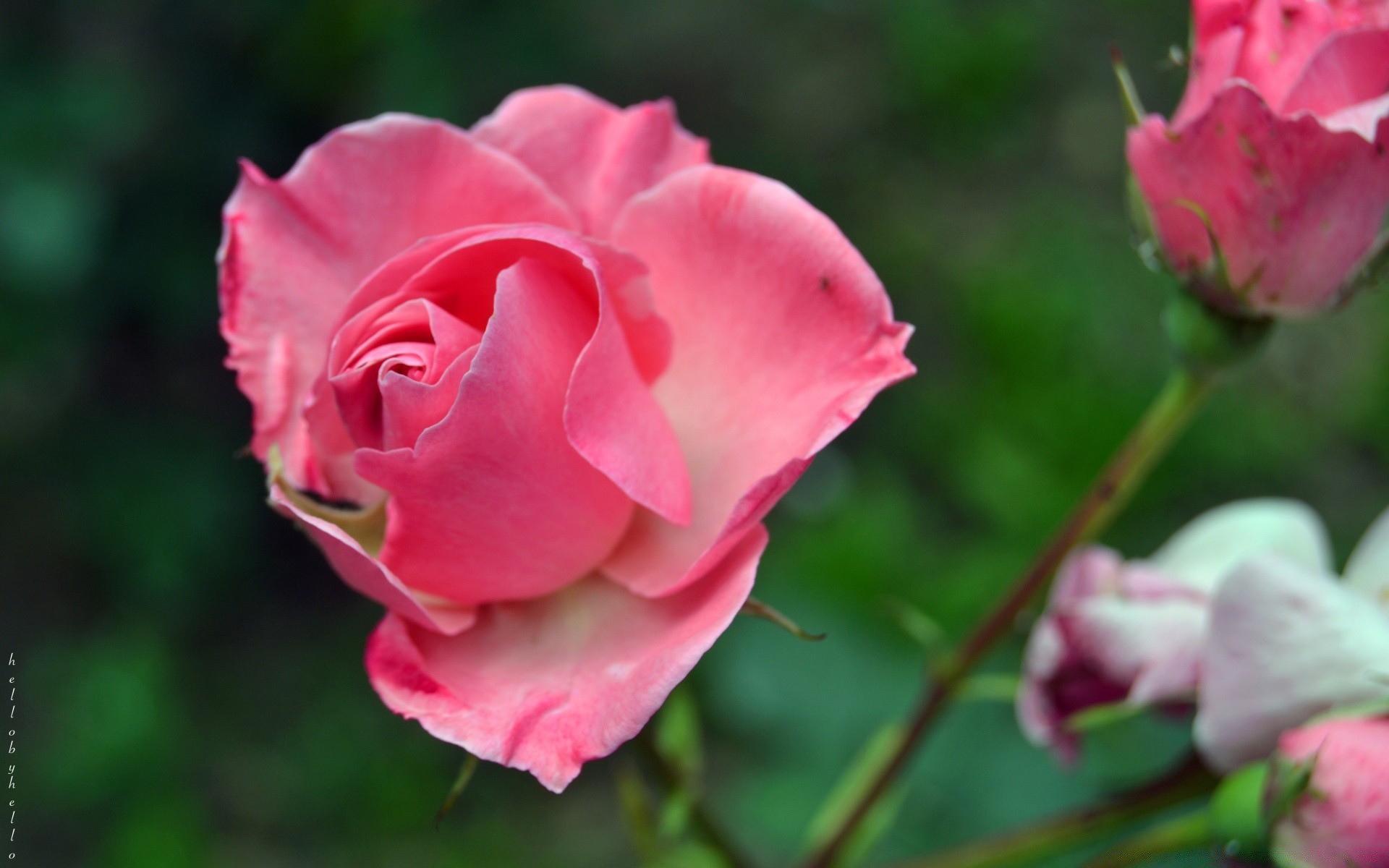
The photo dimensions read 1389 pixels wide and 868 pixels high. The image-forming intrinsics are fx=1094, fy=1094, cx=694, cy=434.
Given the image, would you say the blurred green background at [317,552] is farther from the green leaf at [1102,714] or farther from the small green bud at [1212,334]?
the small green bud at [1212,334]

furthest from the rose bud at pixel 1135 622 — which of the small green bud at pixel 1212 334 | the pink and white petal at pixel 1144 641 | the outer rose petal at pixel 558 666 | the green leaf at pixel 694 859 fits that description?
the outer rose petal at pixel 558 666

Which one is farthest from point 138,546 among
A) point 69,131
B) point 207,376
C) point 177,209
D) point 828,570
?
point 828,570

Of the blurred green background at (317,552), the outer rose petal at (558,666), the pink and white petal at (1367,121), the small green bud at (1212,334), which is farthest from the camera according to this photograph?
the blurred green background at (317,552)

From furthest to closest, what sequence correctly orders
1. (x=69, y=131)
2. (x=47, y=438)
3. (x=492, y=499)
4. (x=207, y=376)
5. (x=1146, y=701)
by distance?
(x=207, y=376)
(x=47, y=438)
(x=69, y=131)
(x=1146, y=701)
(x=492, y=499)

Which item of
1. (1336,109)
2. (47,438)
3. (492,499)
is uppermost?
(1336,109)

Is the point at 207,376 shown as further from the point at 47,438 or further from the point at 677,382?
the point at 677,382

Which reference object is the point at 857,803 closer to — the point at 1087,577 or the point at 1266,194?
the point at 1087,577

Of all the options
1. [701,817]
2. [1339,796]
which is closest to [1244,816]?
[1339,796]
